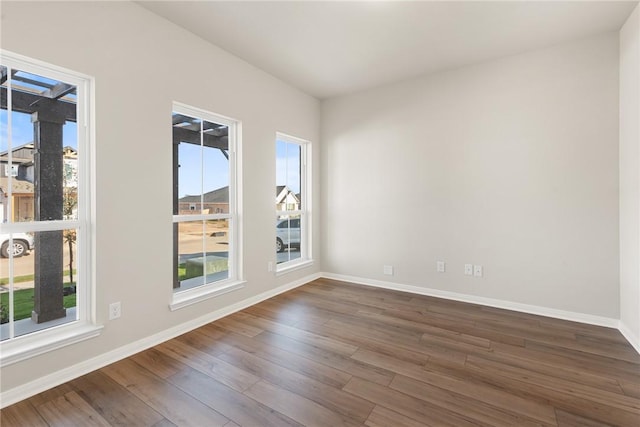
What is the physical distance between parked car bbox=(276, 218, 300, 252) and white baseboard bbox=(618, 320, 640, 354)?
11.5ft

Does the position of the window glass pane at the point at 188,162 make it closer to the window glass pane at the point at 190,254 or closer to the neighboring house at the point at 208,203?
the neighboring house at the point at 208,203

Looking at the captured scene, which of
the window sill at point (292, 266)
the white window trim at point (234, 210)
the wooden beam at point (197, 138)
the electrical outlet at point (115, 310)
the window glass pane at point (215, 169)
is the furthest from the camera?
the window sill at point (292, 266)

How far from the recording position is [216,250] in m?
3.04

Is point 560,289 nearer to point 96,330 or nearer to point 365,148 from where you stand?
point 365,148

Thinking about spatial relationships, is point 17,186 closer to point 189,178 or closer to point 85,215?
point 85,215

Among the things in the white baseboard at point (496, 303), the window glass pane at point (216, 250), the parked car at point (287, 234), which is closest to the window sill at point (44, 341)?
the window glass pane at point (216, 250)

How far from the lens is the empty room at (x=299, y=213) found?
1.76m

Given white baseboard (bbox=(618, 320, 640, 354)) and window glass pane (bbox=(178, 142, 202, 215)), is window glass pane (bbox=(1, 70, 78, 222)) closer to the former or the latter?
window glass pane (bbox=(178, 142, 202, 215))

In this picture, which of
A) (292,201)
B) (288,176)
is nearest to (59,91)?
(288,176)

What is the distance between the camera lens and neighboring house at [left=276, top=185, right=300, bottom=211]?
3924mm

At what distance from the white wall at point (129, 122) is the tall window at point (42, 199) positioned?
113 mm

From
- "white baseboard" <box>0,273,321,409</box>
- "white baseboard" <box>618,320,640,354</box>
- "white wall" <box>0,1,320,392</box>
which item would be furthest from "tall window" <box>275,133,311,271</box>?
"white baseboard" <box>618,320,640,354</box>

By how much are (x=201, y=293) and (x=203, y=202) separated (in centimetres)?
91

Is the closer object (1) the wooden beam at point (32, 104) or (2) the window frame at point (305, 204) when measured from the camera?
(1) the wooden beam at point (32, 104)
